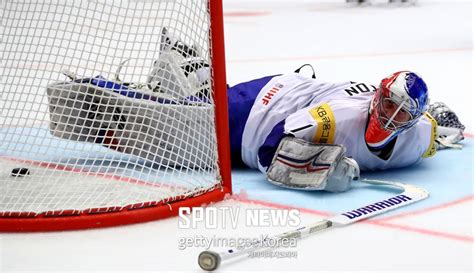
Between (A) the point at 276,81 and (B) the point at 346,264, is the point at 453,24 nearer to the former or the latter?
(A) the point at 276,81

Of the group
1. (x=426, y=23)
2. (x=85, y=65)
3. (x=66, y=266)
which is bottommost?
(x=66, y=266)

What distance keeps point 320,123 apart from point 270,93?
35cm

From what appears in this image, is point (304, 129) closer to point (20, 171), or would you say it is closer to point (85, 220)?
point (85, 220)

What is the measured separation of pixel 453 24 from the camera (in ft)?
27.0

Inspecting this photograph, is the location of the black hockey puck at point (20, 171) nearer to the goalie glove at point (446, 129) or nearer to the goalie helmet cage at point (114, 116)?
the goalie helmet cage at point (114, 116)

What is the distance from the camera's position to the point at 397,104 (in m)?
2.97

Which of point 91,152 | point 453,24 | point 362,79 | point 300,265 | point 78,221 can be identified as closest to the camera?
point 300,265

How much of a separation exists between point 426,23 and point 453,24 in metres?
0.25

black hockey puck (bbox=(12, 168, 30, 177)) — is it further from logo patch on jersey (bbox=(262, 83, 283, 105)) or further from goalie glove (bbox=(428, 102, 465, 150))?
goalie glove (bbox=(428, 102, 465, 150))

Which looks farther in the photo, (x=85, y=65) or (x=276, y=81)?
(x=276, y=81)

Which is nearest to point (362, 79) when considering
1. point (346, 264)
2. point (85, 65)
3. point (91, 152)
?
point (91, 152)

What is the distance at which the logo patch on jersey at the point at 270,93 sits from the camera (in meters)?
3.34

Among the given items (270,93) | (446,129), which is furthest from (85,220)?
(446,129)

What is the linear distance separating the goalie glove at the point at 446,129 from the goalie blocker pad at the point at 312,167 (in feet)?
2.69
